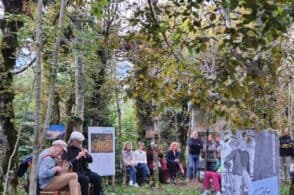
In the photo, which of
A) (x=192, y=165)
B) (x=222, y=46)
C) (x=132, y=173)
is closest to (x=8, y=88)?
(x=132, y=173)

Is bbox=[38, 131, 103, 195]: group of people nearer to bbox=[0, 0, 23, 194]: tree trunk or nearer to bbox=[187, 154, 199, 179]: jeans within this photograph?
bbox=[0, 0, 23, 194]: tree trunk

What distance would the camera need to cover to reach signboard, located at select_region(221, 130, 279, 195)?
955cm

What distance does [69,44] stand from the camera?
9.23 m

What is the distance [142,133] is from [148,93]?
14390 millimetres

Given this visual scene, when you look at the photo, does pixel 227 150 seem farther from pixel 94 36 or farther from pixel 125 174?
pixel 125 174

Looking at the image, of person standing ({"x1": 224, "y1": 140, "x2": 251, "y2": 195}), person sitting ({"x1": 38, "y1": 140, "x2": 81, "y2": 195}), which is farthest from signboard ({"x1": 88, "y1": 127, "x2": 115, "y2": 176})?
person sitting ({"x1": 38, "y1": 140, "x2": 81, "y2": 195})

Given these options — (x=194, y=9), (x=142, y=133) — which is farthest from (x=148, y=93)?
(x=142, y=133)

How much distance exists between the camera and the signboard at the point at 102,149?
1255cm

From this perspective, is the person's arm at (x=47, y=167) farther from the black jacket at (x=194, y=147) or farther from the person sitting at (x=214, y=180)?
the black jacket at (x=194, y=147)

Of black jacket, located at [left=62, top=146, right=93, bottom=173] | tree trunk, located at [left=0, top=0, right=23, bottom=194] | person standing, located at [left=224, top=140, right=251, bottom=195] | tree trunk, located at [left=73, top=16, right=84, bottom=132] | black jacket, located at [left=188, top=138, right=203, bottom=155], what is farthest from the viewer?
black jacket, located at [left=188, top=138, right=203, bottom=155]

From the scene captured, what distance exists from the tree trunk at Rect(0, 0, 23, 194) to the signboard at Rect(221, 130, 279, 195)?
379 centimetres

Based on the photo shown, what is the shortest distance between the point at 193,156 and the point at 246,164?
7945mm

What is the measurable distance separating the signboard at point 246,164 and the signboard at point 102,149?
3486 millimetres

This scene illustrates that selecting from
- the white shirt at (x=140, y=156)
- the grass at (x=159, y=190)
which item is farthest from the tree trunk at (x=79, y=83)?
the white shirt at (x=140, y=156)
